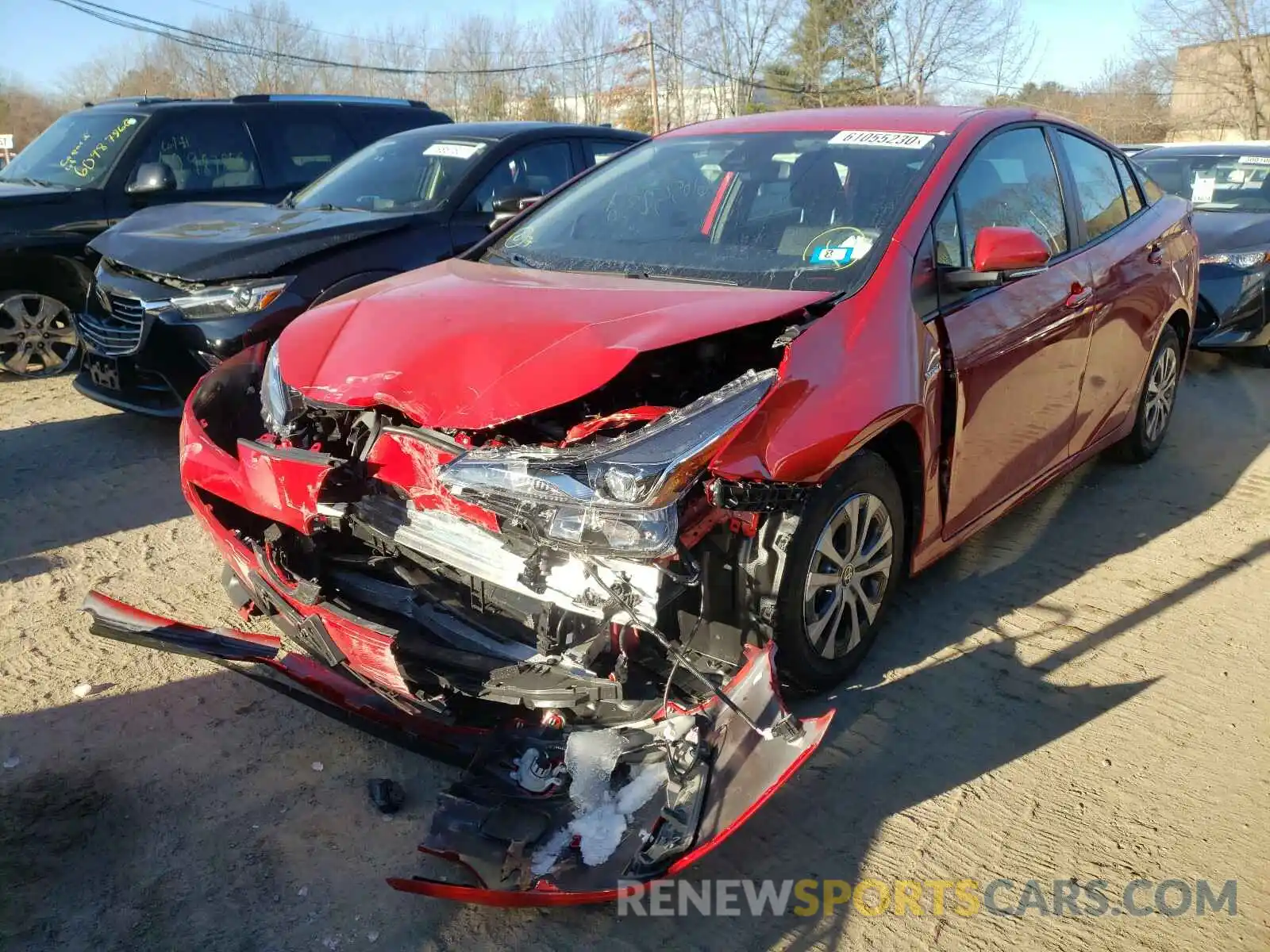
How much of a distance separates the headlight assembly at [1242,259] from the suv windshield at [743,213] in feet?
18.0

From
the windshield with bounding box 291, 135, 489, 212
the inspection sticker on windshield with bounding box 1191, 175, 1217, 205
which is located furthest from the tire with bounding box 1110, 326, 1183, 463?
the windshield with bounding box 291, 135, 489, 212

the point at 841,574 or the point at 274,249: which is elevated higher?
the point at 274,249

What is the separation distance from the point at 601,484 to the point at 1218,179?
28.5 feet

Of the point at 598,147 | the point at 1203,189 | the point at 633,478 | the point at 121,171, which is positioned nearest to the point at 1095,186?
the point at 633,478

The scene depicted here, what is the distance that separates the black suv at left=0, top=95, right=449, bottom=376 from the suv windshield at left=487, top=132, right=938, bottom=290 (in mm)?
4430

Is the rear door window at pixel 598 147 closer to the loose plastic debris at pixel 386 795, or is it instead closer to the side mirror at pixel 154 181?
the side mirror at pixel 154 181

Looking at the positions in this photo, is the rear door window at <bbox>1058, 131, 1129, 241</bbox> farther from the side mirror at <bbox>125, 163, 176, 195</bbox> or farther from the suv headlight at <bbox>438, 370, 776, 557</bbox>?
the side mirror at <bbox>125, 163, 176, 195</bbox>

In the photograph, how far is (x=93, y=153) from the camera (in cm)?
733

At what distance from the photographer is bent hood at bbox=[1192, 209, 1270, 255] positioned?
7.75 m

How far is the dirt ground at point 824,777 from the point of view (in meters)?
2.35

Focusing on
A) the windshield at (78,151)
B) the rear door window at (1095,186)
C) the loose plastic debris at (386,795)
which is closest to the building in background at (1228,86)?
the rear door window at (1095,186)

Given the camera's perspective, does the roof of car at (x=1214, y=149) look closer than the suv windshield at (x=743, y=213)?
No

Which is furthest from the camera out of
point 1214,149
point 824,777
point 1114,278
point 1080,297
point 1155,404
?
point 1214,149

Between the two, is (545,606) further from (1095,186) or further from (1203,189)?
(1203,189)
